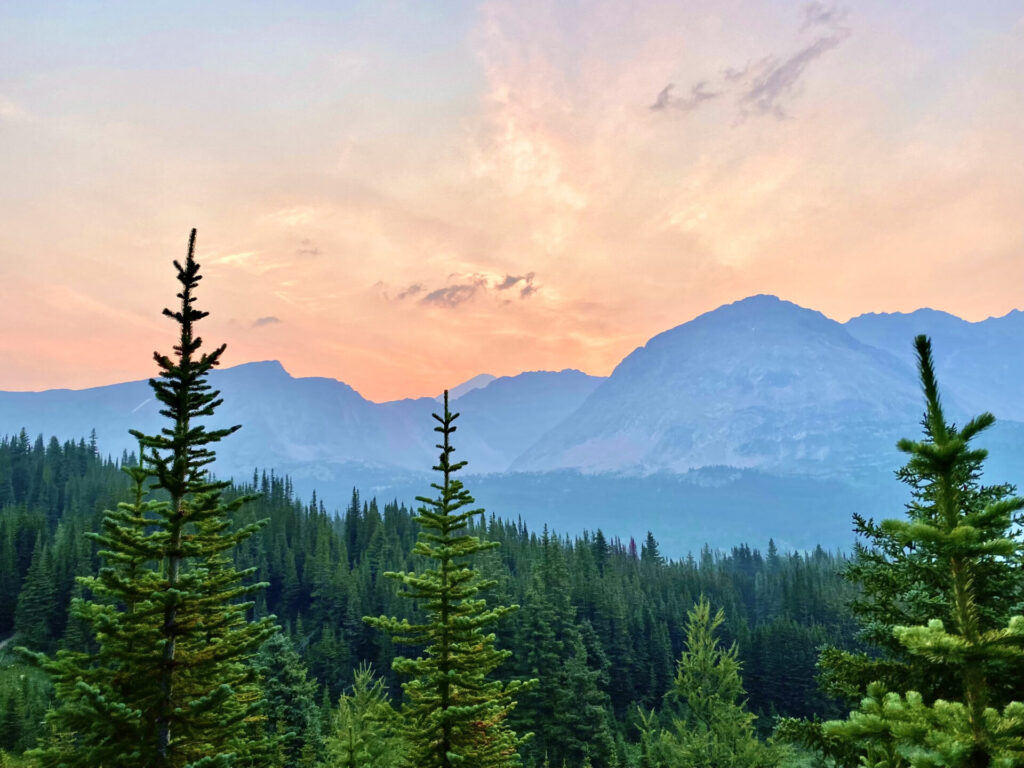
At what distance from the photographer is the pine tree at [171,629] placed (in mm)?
11359

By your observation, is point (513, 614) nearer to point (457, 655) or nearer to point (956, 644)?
point (457, 655)

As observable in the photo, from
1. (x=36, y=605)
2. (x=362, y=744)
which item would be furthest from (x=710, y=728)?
(x=36, y=605)

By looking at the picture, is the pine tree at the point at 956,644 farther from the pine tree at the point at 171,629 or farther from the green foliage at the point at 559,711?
the green foliage at the point at 559,711

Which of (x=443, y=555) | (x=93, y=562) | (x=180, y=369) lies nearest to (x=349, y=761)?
(x=443, y=555)

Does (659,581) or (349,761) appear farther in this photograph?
(659,581)

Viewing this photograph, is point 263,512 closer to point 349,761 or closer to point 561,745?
point 561,745

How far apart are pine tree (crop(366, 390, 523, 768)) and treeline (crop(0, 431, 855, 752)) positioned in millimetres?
33113

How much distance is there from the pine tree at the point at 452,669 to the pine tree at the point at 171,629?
14.2 feet

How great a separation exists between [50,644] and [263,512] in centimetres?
6587

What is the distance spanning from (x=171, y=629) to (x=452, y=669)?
24.3 ft

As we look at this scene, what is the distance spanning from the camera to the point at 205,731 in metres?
12.6

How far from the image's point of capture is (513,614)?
64875 millimetres

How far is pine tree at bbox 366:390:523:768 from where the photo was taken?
16.1m

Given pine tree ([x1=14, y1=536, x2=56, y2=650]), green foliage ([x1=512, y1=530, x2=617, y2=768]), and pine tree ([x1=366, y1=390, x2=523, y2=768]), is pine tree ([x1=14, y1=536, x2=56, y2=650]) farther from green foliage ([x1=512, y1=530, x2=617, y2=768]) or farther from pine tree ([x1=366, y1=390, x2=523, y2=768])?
pine tree ([x1=366, y1=390, x2=523, y2=768])
